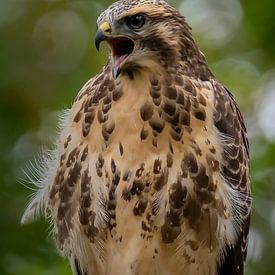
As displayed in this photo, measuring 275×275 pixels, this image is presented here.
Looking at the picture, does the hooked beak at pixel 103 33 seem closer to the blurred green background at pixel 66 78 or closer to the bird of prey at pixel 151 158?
the bird of prey at pixel 151 158

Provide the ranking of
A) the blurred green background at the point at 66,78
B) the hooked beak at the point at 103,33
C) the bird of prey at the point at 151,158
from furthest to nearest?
1. the blurred green background at the point at 66,78
2. the bird of prey at the point at 151,158
3. the hooked beak at the point at 103,33

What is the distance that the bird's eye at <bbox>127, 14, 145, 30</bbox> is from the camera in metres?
6.22

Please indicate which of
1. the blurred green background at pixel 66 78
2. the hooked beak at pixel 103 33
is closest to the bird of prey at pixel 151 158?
the hooked beak at pixel 103 33

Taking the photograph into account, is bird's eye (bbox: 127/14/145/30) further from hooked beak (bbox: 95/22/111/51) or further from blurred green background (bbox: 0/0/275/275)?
blurred green background (bbox: 0/0/275/275)

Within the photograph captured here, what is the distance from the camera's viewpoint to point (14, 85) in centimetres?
916

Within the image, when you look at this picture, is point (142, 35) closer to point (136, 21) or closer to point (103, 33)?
point (136, 21)

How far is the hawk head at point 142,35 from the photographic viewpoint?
20.3ft

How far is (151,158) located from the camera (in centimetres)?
637

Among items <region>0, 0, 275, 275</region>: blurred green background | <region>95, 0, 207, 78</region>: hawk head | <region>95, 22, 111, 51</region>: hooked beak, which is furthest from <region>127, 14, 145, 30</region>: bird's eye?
<region>0, 0, 275, 275</region>: blurred green background

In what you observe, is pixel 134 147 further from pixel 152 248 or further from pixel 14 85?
pixel 14 85

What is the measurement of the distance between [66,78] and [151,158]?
2815mm


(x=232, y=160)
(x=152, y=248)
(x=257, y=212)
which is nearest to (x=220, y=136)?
(x=232, y=160)

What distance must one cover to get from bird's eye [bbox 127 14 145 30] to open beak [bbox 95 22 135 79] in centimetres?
6

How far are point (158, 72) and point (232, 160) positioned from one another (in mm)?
561
